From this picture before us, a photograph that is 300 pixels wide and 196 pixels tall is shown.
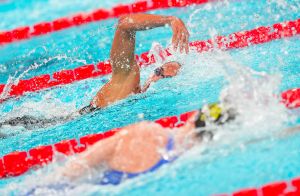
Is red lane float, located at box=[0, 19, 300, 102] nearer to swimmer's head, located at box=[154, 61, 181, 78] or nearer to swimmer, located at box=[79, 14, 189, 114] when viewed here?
swimmer, located at box=[79, 14, 189, 114]

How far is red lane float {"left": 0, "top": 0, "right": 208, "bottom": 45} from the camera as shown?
638cm

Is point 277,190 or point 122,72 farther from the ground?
point 122,72

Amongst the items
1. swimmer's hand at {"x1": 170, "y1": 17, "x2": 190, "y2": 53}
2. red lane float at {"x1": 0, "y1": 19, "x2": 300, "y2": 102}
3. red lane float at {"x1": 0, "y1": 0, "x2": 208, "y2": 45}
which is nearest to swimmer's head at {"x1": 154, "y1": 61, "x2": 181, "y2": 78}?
swimmer's hand at {"x1": 170, "y1": 17, "x2": 190, "y2": 53}

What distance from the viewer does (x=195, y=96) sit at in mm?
4078

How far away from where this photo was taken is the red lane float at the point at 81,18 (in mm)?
6383

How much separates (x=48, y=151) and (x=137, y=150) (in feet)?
3.60

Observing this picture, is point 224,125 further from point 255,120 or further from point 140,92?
point 140,92

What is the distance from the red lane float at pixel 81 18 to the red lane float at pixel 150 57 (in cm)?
97

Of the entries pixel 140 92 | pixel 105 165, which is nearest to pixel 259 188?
pixel 105 165

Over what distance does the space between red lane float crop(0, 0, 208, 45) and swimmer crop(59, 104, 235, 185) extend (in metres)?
4.11

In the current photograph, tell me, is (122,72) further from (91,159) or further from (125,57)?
(91,159)

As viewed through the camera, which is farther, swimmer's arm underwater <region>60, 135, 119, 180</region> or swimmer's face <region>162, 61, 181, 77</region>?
swimmer's face <region>162, 61, 181, 77</region>

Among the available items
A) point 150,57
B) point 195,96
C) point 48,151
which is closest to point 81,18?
point 150,57

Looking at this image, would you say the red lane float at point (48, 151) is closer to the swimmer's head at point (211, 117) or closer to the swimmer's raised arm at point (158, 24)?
the swimmer's raised arm at point (158, 24)
